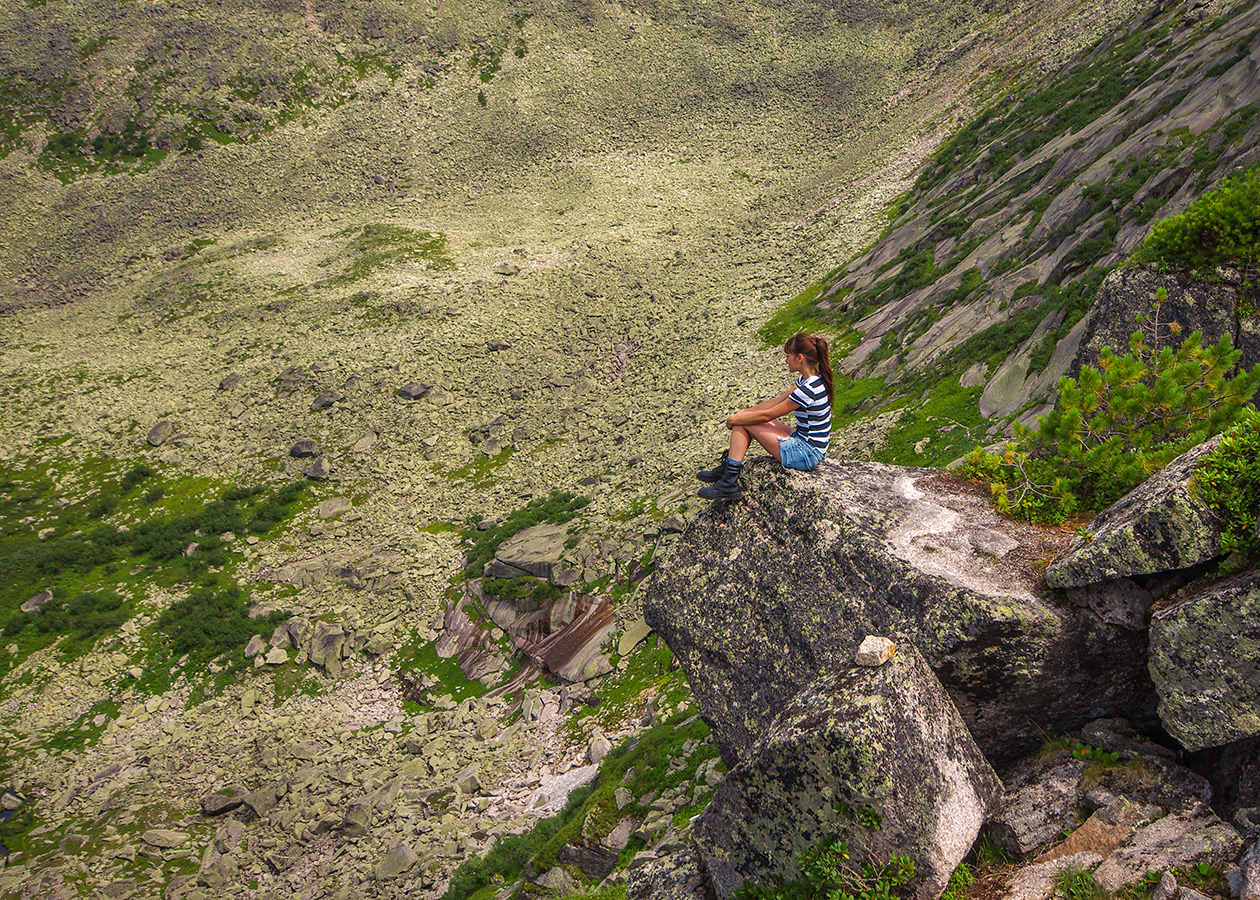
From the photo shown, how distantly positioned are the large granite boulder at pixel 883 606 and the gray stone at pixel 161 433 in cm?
4412

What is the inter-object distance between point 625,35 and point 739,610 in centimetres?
9989

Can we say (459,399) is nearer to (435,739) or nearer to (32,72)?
(435,739)

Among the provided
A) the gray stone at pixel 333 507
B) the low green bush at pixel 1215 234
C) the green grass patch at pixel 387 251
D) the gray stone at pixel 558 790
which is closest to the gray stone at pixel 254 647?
the gray stone at pixel 333 507

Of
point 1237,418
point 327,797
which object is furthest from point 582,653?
point 1237,418

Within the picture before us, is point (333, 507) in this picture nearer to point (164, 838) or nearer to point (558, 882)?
point (164, 838)

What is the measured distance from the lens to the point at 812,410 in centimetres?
1032

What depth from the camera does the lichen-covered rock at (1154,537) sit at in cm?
710

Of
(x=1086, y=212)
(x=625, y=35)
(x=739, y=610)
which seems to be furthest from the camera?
(x=625, y=35)

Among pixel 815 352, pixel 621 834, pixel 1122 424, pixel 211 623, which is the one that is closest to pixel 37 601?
pixel 211 623

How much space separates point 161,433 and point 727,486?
150 feet

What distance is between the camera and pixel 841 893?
695 centimetres

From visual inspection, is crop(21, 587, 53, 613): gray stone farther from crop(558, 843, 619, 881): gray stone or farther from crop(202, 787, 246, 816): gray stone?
crop(558, 843, 619, 881): gray stone

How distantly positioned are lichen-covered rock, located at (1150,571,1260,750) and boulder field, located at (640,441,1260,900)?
17mm

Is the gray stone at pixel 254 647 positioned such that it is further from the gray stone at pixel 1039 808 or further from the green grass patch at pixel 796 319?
the green grass patch at pixel 796 319
